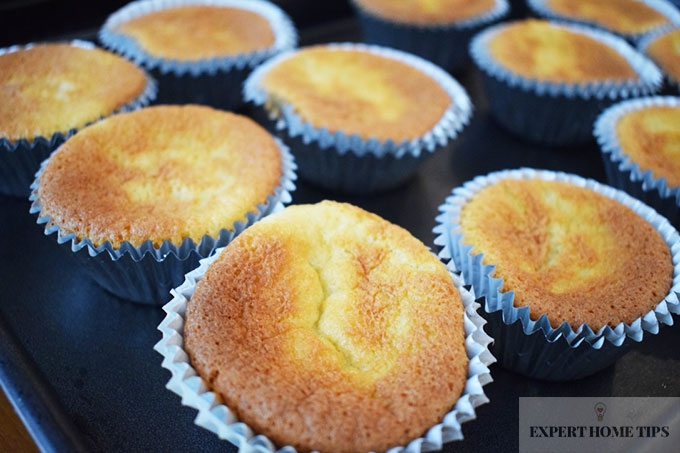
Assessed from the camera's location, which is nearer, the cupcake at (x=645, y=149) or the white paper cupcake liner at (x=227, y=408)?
the white paper cupcake liner at (x=227, y=408)

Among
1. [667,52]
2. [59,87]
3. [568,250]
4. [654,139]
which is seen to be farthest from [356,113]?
[667,52]

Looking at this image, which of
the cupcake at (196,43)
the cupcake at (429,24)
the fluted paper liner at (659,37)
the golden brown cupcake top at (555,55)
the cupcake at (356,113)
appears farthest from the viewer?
the cupcake at (429,24)

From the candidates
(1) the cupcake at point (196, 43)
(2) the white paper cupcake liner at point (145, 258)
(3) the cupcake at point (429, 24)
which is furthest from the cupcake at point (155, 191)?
(3) the cupcake at point (429, 24)

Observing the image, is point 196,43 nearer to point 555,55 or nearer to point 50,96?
point 50,96

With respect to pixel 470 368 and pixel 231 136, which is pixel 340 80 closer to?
pixel 231 136

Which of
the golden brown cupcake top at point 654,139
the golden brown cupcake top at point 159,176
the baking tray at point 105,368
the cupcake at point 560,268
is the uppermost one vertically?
the golden brown cupcake top at point 159,176

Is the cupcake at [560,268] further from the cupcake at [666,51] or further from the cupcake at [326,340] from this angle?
the cupcake at [666,51]

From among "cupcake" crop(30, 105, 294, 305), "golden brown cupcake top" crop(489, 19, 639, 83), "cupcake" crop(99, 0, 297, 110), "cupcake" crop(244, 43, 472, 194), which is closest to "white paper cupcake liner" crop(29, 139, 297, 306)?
"cupcake" crop(30, 105, 294, 305)

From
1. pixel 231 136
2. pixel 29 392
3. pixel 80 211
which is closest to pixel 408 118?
pixel 231 136
